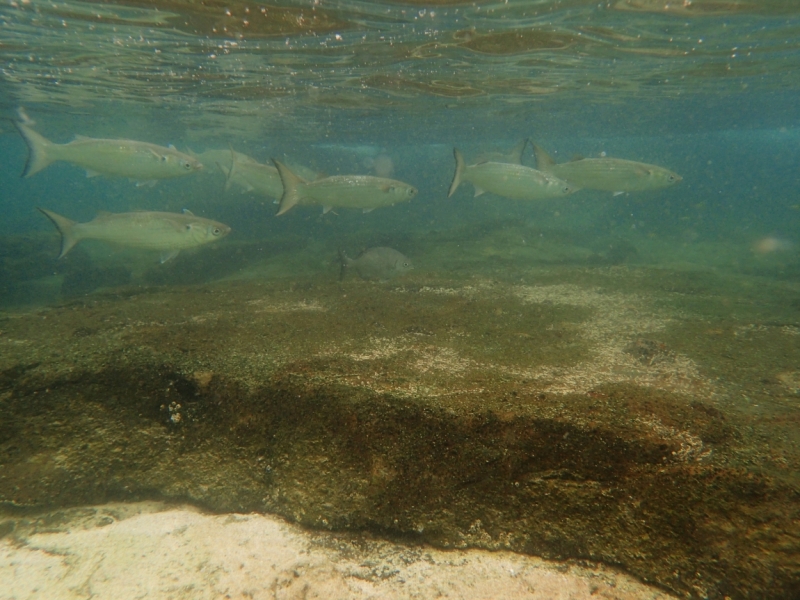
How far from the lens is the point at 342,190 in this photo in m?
7.30

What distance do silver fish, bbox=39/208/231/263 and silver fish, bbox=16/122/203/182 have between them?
5.36ft

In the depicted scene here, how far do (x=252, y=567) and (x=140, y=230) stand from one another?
520 centimetres

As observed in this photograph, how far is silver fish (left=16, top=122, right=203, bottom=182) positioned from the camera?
22.0ft

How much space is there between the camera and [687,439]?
2.46 meters

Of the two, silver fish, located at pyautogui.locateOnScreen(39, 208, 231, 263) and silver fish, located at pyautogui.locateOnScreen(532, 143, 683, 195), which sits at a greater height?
silver fish, located at pyautogui.locateOnScreen(532, 143, 683, 195)

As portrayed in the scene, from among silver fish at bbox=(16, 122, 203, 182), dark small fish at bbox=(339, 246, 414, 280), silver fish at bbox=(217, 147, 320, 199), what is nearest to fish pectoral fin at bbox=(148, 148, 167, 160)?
silver fish at bbox=(16, 122, 203, 182)

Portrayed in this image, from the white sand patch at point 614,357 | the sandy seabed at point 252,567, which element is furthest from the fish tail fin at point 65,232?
the white sand patch at point 614,357

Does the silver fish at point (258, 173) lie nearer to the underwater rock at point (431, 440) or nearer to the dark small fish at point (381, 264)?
the dark small fish at point (381, 264)

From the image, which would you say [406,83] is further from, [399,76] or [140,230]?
[140,230]

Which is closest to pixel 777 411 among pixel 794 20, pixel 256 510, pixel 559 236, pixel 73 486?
pixel 256 510

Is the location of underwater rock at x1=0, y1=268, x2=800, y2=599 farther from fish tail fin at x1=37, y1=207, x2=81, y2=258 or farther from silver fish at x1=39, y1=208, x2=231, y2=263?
silver fish at x1=39, y1=208, x2=231, y2=263

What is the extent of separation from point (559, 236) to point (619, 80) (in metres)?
7.48

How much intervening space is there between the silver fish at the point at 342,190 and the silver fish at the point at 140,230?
1628mm

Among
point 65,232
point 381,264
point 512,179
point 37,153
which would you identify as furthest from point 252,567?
point 37,153
